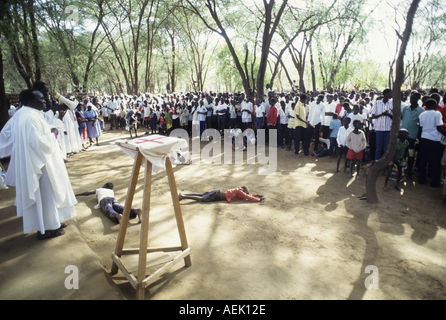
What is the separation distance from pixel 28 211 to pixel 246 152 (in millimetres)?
7097

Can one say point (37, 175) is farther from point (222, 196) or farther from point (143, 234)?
point (222, 196)

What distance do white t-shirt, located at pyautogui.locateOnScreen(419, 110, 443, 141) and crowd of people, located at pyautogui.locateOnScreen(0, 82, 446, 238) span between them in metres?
0.01

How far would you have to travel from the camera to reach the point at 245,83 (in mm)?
15602

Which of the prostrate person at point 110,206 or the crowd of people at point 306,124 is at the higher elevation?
the crowd of people at point 306,124

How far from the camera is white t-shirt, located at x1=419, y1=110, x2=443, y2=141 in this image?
5.78 metres

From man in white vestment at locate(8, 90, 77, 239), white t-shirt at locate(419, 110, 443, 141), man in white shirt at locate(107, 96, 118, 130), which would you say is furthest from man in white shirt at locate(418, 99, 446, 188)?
man in white shirt at locate(107, 96, 118, 130)

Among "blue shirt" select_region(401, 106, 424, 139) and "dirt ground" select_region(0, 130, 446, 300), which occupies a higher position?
"blue shirt" select_region(401, 106, 424, 139)

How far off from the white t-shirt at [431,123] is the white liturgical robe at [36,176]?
7110 millimetres

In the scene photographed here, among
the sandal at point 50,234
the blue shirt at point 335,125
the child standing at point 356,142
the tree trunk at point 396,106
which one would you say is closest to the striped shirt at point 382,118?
the child standing at point 356,142

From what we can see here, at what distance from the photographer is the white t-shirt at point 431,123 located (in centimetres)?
578

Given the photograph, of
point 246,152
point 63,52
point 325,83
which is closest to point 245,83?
point 246,152

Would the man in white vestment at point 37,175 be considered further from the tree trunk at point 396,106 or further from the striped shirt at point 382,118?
the striped shirt at point 382,118

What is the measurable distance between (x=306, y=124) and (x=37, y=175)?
730cm

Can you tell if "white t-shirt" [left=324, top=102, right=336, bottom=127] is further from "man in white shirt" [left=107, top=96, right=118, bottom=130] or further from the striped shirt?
"man in white shirt" [left=107, top=96, right=118, bottom=130]
